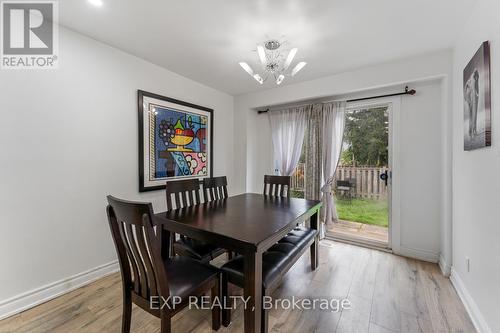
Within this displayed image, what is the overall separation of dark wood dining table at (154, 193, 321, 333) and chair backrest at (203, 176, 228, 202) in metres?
0.28

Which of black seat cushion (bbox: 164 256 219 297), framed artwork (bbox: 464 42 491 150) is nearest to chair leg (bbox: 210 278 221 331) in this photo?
black seat cushion (bbox: 164 256 219 297)

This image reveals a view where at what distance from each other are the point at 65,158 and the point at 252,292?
2013 mm

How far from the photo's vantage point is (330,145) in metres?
3.11

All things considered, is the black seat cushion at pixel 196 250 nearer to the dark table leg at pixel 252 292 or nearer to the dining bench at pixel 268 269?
the dining bench at pixel 268 269

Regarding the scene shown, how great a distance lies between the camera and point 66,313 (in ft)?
5.46

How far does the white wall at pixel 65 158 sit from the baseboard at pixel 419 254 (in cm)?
334

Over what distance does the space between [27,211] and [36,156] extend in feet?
1.51

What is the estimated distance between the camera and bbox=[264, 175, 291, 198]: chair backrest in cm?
273

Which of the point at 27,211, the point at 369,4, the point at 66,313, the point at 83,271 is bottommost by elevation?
the point at 66,313

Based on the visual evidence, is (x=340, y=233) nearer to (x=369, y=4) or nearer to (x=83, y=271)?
(x=369, y=4)

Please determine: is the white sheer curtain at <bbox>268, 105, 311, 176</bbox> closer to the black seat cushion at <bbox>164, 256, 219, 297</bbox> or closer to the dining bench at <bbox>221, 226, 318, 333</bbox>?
the dining bench at <bbox>221, 226, 318, 333</bbox>

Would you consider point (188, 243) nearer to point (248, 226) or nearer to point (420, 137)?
point (248, 226)

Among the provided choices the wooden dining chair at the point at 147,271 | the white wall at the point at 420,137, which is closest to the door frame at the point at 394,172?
the white wall at the point at 420,137

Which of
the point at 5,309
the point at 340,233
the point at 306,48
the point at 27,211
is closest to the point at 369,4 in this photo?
the point at 306,48
